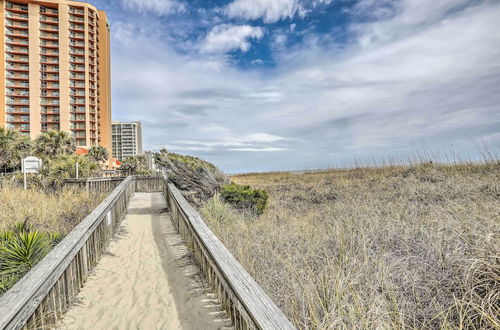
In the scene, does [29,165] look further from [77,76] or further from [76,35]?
[76,35]

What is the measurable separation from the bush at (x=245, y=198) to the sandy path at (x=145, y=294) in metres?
3.53

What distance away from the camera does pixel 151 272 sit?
4.53 metres

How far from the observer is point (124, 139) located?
438 ft

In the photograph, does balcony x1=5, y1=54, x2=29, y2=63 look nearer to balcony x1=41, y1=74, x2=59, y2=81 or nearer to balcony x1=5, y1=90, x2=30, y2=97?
balcony x1=41, y1=74, x2=59, y2=81

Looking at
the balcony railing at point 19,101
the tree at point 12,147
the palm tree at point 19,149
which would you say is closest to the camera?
the tree at point 12,147

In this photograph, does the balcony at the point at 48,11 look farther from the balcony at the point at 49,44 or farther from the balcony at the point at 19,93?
the balcony at the point at 19,93

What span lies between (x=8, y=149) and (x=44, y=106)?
141 ft

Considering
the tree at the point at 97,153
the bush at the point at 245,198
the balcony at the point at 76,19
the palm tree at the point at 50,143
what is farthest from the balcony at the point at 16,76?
the bush at the point at 245,198

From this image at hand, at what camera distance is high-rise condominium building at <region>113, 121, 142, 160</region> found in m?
132

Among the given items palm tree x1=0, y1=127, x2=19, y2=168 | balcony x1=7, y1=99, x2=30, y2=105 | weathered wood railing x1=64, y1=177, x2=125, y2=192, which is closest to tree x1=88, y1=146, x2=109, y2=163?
palm tree x1=0, y1=127, x2=19, y2=168

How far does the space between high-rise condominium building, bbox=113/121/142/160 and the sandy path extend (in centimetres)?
13704

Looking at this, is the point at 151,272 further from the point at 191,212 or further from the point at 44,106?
the point at 44,106

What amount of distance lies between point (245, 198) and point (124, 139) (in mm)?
139572

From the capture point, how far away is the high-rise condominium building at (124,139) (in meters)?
132
